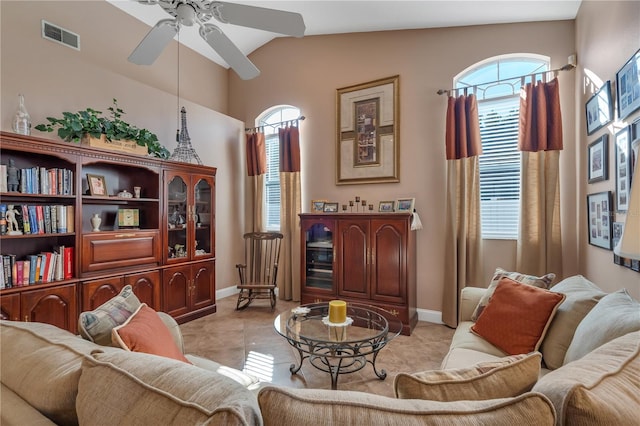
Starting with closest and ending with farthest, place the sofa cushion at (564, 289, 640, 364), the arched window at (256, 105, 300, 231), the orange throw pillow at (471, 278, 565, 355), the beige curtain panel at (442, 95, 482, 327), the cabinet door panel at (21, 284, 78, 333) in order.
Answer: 1. the sofa cushion at (564, 289, 640, 364)
2. the orange throw pillow at (471, 278, 565, 355)
3. the cabinet door panel at (21, 284, 78, 333)
4. the beige curtain panel at (442, 95, 482, 327)
5. the arched window at (256, 105, 300, 231)

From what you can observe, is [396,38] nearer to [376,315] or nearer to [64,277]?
[376,315]

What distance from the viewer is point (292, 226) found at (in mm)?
4512

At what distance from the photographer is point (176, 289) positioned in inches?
142

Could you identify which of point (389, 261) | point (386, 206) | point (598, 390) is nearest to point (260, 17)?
point (598, 390)

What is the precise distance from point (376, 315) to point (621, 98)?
2173 millimetres

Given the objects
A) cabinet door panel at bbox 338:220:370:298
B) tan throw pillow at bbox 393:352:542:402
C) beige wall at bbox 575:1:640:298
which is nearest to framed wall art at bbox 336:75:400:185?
cabinet door panel at bbox 338:220:370:298

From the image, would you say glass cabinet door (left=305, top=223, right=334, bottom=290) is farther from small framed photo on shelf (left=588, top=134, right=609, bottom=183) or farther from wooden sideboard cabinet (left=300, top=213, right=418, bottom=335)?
small framed photo on shelf (left=588, top=134, right=609, bottom=183)

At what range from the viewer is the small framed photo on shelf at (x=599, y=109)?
2176 mm

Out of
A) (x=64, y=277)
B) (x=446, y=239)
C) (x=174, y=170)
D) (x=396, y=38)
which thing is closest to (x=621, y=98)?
(x=446, y=239)

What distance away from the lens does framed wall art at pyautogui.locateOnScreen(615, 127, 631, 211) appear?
1.85 m

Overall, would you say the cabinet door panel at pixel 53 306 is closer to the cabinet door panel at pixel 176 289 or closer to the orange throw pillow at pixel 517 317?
the cabinet door panel at pixel 176 289

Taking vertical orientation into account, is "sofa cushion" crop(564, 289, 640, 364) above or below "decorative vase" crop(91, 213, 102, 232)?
below

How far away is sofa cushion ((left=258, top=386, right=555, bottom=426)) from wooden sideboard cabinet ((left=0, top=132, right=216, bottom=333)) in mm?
2916

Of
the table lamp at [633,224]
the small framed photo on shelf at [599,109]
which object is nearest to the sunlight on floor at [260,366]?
the table lamp at [633,224]
